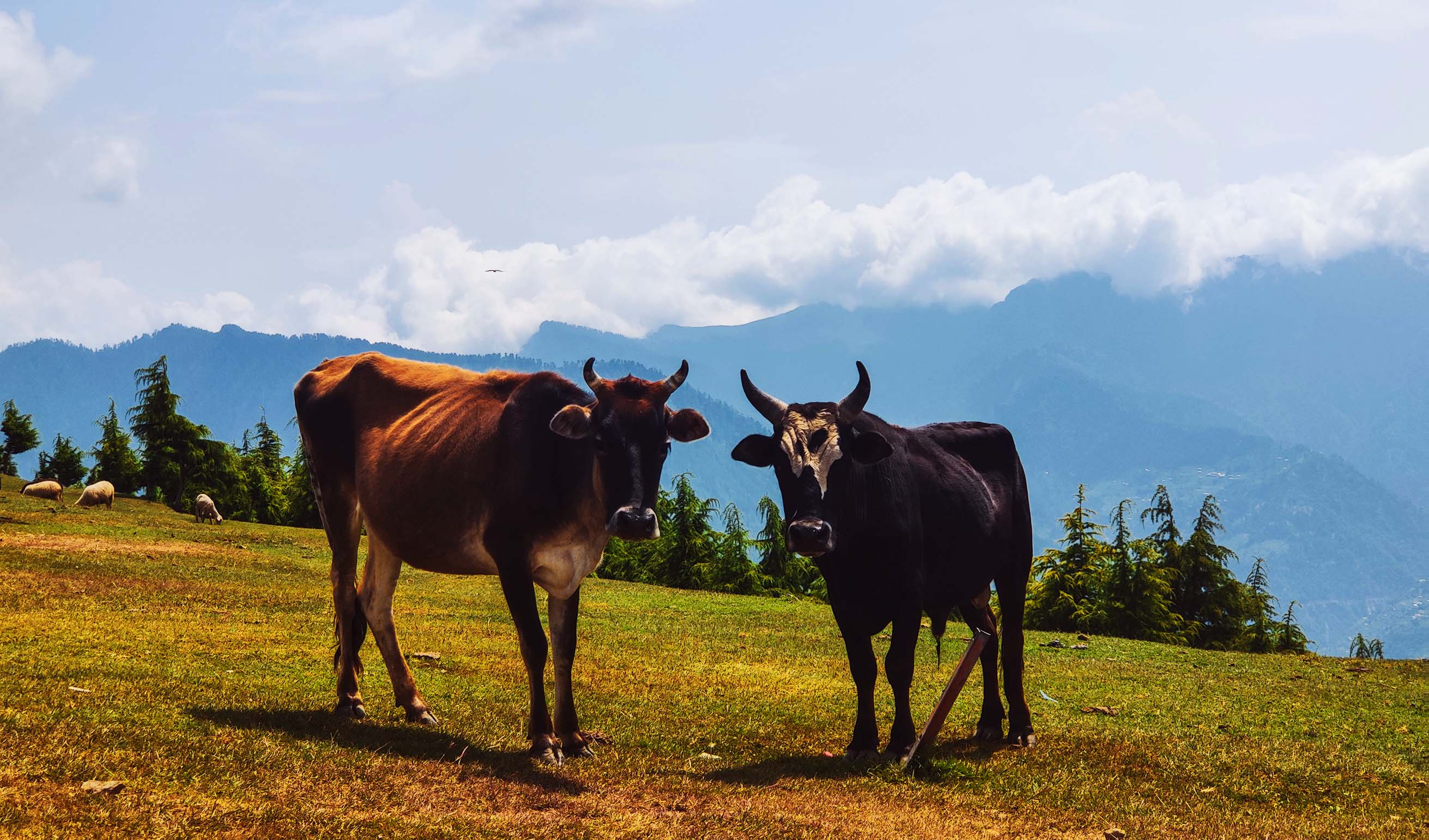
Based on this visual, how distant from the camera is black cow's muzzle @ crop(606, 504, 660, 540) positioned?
9258 millimetres

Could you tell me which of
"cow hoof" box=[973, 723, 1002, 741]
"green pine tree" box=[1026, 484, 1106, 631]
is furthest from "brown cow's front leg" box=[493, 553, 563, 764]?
"green pine tree" box=[1026, 484, 1106, 631]

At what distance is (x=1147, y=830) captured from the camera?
901 centimetres

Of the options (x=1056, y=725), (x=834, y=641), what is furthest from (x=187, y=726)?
(x=834, y=641)

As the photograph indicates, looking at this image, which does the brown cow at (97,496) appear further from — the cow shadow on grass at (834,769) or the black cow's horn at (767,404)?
the cow shadow on grass at (834,769)

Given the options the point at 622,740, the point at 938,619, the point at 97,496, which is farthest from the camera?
the point at 97,496

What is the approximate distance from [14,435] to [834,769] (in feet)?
243

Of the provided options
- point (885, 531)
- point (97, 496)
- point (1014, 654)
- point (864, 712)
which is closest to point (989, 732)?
point (1014, 654)

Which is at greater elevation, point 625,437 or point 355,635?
point 625,437

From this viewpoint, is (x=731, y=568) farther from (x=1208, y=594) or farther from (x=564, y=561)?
(x=564, y=561)

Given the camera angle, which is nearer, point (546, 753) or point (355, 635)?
point (546, 753)

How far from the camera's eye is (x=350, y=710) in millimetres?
10914

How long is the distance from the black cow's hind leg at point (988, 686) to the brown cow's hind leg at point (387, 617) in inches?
232

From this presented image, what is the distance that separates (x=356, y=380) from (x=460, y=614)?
11.5 meters

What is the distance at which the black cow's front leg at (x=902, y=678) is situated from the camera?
34.4 feet
